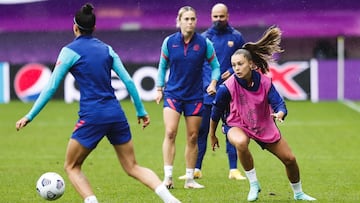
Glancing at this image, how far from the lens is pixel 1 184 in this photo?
41.8 ft

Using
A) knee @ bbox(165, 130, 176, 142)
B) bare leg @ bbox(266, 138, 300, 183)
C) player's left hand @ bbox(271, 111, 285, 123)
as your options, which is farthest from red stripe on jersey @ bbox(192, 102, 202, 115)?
player's left hand @ bbox(271, 111, 285, 123)

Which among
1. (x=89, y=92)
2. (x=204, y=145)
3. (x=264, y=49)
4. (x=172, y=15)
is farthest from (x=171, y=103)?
(x=172, y=15)

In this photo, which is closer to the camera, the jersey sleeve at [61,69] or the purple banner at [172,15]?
the jersey sleeve at [61,69]

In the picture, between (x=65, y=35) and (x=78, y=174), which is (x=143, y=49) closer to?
(x=65, y=35)

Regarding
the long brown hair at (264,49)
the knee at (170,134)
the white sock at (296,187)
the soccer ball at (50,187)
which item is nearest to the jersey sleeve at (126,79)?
the soccer ball at (50,187)

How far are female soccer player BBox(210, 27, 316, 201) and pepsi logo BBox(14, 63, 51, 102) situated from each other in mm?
18700

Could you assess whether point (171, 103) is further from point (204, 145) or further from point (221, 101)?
point (221, 101)

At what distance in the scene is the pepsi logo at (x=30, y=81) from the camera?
28984 millimetres

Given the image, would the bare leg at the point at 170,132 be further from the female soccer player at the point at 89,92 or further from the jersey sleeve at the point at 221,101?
the female soccer player at the point at 89,92

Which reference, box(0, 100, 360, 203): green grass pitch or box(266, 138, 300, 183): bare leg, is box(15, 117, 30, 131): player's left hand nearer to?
box(0, 100, 360, 203): green grass pitch

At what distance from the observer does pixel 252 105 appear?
10.6m

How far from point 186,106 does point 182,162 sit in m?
3.41

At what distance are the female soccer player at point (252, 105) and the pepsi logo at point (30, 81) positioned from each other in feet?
61.4

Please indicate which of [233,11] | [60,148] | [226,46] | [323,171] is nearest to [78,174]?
[226,46]
